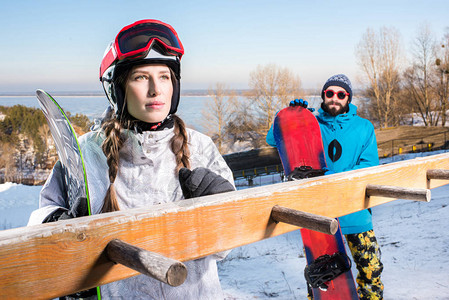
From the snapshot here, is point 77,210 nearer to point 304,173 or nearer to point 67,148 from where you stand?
point 67,148

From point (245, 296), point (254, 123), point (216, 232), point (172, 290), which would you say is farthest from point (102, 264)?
point (254, 123)

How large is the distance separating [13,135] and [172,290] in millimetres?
25942

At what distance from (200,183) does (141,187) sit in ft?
0.76

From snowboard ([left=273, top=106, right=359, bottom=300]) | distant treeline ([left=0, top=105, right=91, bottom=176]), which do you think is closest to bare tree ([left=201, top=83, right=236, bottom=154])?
distant treeline ([left=0, top=105, right=91, bottom=176])

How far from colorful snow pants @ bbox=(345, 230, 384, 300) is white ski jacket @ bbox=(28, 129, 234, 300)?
1.64 meters

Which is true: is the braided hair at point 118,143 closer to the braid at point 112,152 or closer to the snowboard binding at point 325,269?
the braid at point 112,152

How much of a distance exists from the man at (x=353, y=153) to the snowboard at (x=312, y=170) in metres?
0.07

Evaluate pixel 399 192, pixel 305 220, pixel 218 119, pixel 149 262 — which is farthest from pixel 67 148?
pixel 218 119

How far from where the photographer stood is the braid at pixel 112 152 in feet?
3.95

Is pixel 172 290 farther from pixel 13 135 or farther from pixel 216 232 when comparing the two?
pixel 13 135

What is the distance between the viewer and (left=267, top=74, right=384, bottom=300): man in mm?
2604

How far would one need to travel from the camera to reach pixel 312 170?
2.62 metres

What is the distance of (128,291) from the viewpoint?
Answer: 49.8 inches

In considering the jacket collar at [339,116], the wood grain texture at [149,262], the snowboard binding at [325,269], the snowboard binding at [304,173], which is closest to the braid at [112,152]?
the wood grain texture at [149,262]
